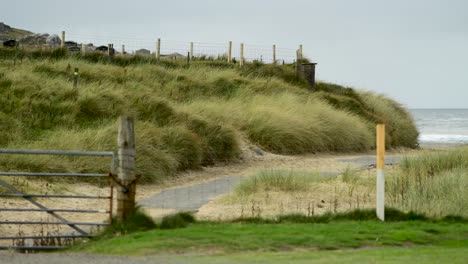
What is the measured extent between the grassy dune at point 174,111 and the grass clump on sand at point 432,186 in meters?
6.44

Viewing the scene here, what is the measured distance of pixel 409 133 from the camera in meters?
44.0

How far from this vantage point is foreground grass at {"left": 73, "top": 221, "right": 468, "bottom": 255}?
12.6 m

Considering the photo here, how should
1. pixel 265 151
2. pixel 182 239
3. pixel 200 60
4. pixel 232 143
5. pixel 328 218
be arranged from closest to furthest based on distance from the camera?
pixel 182 239 → pixel 328 218 → pixel 232 143 → pixel 265 151 → pixel 200 60

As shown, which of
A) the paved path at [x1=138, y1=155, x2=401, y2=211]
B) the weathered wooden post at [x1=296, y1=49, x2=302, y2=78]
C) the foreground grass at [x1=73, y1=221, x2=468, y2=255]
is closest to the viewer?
the foreground grass at [x1=73, y1=221, x2=468, y2=255]

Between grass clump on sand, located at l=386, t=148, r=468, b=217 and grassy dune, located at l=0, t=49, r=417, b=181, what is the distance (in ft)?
21.1

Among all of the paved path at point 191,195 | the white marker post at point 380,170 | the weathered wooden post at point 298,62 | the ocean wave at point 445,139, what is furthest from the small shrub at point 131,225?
the ocean wave at point 445,139

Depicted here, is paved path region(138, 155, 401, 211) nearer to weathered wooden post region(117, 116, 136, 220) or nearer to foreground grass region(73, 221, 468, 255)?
weathered wooden post region(117, 116, 136, 220)

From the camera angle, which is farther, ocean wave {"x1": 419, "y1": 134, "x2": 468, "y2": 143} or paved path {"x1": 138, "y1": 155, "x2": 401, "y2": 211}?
ocean wave {"x1": 419, "y1": 134, "x2": 468, "y2": 143}

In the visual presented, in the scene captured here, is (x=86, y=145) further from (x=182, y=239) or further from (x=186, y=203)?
(x=182, y=239)

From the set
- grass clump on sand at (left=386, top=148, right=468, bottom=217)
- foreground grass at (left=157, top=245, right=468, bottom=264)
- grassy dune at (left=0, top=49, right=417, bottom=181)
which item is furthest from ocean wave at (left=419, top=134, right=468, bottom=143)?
foreground grass at (left=157, top=245, right=468, bottom=264)

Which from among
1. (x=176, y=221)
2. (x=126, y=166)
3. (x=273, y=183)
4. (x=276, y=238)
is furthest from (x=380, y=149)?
(x=273, y=183)

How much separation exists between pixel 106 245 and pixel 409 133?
1279 inches

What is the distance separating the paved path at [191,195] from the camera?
20.4 metres

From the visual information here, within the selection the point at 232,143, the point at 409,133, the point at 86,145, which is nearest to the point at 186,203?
the point at 86,145
